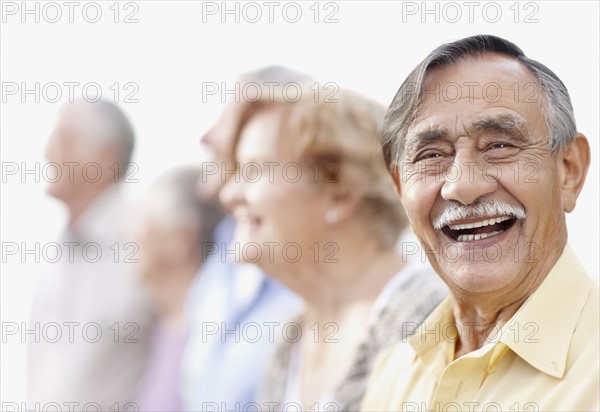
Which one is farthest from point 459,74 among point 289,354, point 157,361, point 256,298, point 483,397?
point 157,361

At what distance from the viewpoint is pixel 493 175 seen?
1496 mm

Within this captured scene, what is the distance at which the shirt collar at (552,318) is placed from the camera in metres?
1.40

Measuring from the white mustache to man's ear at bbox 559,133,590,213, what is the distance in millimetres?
132

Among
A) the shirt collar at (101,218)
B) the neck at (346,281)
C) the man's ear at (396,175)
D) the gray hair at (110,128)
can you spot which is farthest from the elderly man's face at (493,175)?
the gray hair at (110,128)

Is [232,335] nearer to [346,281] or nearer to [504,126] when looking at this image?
[346,281]

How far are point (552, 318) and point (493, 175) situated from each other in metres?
0.26

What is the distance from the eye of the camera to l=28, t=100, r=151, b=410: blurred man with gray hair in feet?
12.2

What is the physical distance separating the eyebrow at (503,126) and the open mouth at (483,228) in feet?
0.47

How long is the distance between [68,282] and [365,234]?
5.85 ft

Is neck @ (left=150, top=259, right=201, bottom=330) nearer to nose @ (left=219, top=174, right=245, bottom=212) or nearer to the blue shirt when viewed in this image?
the blue shirt

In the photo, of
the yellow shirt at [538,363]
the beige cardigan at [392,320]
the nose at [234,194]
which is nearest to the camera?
the yellow shirt at [538,363]

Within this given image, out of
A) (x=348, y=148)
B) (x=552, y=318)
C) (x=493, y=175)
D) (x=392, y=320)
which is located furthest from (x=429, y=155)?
(x=348, y=148)

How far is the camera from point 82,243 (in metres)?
4.02

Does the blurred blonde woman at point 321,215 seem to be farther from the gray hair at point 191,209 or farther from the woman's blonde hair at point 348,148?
the gray hair at point 191,209
